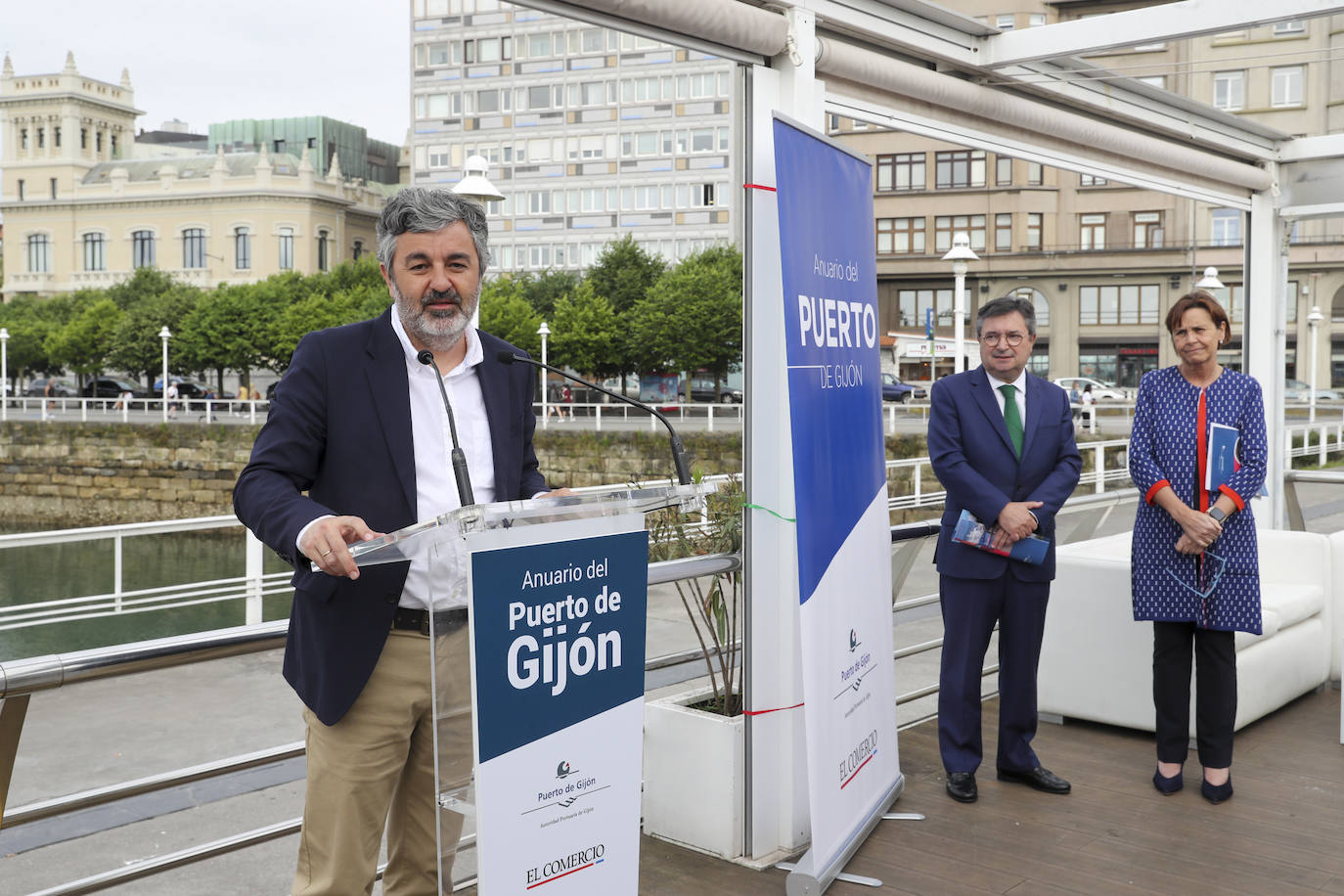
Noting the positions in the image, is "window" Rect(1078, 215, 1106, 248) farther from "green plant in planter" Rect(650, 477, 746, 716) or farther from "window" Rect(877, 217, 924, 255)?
"green plant in planter" Rect(650, 477, 746, 716)

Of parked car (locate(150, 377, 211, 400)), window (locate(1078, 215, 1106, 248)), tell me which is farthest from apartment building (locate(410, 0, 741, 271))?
window (locate(1078, 215, 1106, 248))

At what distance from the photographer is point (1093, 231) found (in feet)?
88.9

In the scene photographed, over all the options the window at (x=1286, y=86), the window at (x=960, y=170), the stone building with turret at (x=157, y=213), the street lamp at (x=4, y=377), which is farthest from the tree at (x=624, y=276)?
the window at (x=1286, y=86)

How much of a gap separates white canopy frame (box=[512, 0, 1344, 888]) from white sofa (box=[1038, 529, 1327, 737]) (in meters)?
1.60

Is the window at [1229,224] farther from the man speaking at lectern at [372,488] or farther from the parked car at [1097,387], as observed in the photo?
the parked car at [1097,387]

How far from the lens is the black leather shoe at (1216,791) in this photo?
3846 millimetres

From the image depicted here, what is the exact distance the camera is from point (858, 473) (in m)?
3.27

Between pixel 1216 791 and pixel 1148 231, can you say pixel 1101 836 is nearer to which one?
pixel 1216 791

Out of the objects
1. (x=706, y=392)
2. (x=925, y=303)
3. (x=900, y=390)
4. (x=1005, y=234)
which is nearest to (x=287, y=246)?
(x=706, y=392)

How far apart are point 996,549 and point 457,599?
236 cm

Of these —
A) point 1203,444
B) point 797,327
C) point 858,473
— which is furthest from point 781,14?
point 1203,444

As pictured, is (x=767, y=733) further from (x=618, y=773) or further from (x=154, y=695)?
(x=154, y=695)

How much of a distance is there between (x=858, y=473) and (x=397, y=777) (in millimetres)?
1601

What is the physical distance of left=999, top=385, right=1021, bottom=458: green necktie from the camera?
3.85 metres
